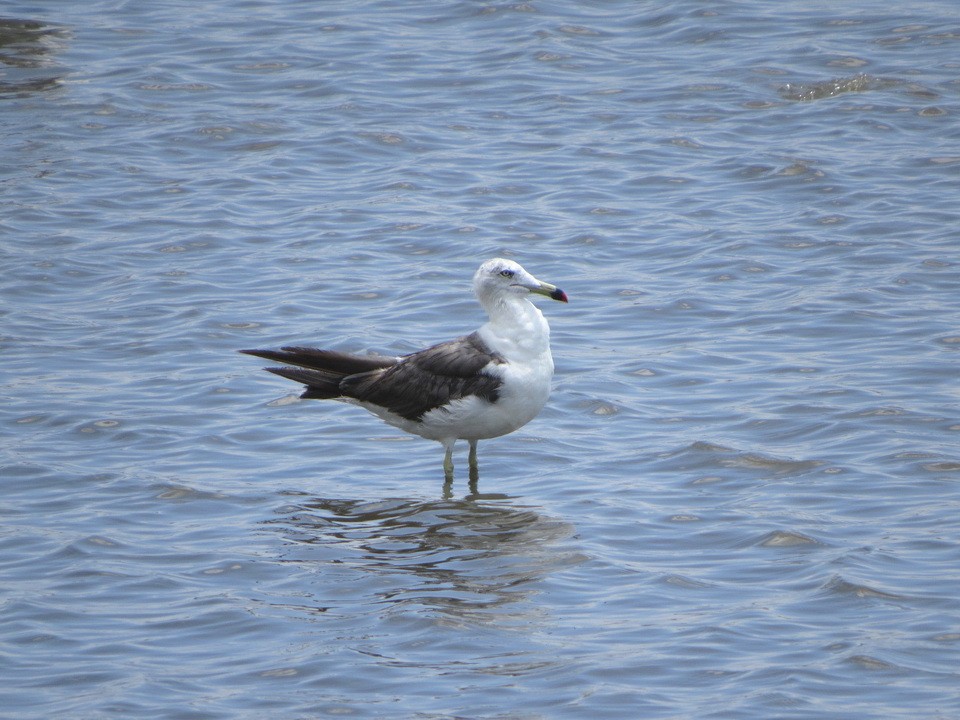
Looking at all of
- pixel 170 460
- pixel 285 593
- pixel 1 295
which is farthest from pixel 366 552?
pixel 1 295

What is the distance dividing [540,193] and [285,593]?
826 cm

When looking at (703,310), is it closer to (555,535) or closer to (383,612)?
(555,535)

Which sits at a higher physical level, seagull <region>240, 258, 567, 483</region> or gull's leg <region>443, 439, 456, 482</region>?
seagull <region>240, 258, 567, 483</region>

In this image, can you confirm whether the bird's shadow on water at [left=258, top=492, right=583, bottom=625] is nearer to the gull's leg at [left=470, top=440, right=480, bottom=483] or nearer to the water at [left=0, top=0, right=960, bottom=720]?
the water at [left=0, top=0, right=960, bottom=720]

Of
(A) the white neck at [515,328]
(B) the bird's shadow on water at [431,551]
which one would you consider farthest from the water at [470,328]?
(A) the white neck at [515,328]

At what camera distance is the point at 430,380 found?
9234mm

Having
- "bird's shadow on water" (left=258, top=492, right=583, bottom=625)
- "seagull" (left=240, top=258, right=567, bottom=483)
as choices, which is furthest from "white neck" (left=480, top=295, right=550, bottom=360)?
"bird's shadow on water" (left=258, top=492, right=583, bottom=625)

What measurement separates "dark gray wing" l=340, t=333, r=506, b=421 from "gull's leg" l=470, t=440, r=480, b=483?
18.4 inches

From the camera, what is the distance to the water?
6.70 meters

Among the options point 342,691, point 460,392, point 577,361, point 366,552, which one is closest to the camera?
point 342,691

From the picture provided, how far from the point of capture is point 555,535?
822 cm

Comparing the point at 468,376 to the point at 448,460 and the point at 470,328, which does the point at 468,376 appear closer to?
the point at 448,460

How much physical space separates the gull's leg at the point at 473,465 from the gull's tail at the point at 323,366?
31.1 inches

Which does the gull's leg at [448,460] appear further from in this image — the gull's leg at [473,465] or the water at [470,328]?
the water at [470,328]
